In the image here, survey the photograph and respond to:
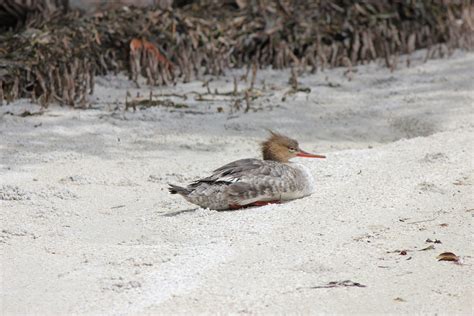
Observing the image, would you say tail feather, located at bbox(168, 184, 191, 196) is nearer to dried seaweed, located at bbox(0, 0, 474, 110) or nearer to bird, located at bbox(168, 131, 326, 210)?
bird, located at bbox(168, 131, 326, 210)

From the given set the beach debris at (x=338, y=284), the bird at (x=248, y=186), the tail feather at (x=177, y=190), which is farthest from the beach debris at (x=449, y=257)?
the tail feather at (x=177, y=190)

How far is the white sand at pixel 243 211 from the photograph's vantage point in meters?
4.48

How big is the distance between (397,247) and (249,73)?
5.12 metres

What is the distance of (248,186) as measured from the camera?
612 centimetres

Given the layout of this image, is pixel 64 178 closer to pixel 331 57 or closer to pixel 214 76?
pixel 214 76

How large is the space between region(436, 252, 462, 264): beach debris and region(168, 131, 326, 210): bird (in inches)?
58.1

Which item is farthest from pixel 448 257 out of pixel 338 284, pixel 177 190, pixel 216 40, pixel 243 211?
pixel 216 40

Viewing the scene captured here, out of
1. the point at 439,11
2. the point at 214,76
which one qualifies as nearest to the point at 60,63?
the point at 214,76

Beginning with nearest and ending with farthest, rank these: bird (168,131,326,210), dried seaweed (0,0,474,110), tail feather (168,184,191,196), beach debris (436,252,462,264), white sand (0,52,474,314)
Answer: white sand (0,52,474,314) < beach debris (436,252,462,264) < tail feather (168,184,191,196) < bird (168,131,326,210) < dried seaweed (0,0,474,110)

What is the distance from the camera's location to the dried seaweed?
8.94 metres

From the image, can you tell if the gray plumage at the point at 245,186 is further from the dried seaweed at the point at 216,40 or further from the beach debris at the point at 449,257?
the dried seaweed at the point at 216,40

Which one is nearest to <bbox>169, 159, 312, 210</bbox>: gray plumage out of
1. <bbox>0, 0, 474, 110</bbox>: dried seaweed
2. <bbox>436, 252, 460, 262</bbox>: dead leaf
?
<bbox>436, 252, 460, 262</bbox>: dead leaf

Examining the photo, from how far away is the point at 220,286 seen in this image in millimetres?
4527

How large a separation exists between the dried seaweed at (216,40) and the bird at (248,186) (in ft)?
8.37
